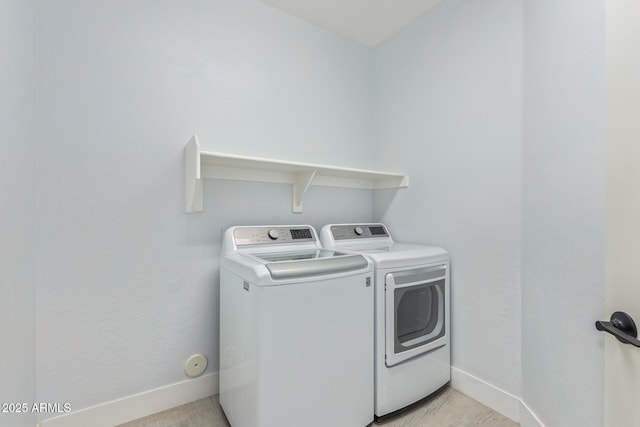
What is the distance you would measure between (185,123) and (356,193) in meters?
1.36

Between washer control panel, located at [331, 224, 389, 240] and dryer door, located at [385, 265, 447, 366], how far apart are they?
0.55 metres

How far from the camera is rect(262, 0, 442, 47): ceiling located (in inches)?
74.4

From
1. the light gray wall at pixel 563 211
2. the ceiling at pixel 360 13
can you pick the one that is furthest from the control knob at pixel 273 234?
the ceiling at pixel 360 13

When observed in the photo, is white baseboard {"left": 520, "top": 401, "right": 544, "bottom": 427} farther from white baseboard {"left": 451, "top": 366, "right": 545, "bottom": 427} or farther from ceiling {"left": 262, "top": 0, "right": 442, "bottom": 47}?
ceiling {"left": 262, "top": 0, "right": 442, "bottom": 47}

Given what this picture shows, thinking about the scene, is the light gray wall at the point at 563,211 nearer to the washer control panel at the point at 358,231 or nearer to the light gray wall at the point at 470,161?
the light gray wall at the point at 470,161

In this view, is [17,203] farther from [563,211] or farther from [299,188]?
[563,211]

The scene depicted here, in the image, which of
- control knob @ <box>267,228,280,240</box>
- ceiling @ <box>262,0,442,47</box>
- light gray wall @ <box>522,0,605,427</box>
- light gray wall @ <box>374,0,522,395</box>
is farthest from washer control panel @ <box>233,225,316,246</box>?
ceiling @ <box>262,0,442,47</box>

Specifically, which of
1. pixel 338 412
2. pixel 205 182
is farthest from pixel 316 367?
pixel 205 182

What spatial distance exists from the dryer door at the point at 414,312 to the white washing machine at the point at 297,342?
0.43 feet

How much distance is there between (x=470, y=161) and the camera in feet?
5.54

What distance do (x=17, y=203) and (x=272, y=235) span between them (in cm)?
108

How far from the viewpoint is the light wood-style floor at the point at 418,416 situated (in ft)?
A: 4.66

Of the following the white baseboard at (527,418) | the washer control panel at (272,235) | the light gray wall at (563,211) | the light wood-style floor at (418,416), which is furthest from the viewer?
the washer control panel at (272,235)

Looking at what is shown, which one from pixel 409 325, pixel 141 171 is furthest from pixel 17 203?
pixel 409 325
